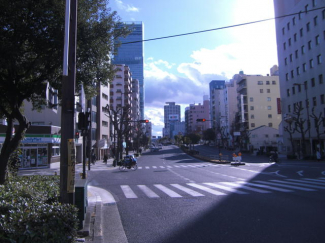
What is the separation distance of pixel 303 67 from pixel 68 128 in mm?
50310

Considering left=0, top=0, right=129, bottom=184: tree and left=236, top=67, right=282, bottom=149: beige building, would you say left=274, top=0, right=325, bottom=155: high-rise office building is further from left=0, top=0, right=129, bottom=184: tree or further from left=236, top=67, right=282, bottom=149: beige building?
left=0, top=0, right=129, bottom=184: tree

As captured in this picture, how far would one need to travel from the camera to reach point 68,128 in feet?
20.1

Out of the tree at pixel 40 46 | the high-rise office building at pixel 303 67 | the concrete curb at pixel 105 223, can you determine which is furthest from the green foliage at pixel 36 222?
the high-rise office building at pixel 303 67

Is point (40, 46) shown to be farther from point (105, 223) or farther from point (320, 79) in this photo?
point (320, 79)

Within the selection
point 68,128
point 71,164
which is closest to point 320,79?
point 68,128

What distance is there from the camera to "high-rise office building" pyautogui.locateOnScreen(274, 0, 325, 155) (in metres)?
42.6

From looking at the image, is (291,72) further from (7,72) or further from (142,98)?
(142,98)

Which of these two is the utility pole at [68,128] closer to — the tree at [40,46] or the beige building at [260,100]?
the tree at [40,46]

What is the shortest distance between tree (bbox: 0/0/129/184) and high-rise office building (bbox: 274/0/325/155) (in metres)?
36.3

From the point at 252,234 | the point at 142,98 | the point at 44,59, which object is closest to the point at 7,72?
the point at 44,59

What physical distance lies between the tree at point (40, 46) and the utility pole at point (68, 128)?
147 inches

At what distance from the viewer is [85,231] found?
6.30 m

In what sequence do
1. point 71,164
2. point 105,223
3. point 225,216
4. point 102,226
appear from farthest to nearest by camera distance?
1. point 225,216
2. point 105,223
3. point 102,226
4. point 71,164


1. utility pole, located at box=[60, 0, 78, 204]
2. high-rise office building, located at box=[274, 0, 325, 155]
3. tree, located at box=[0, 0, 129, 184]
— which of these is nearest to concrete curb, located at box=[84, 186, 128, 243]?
utility pole, located at box=[60, 0, 78, 204]
